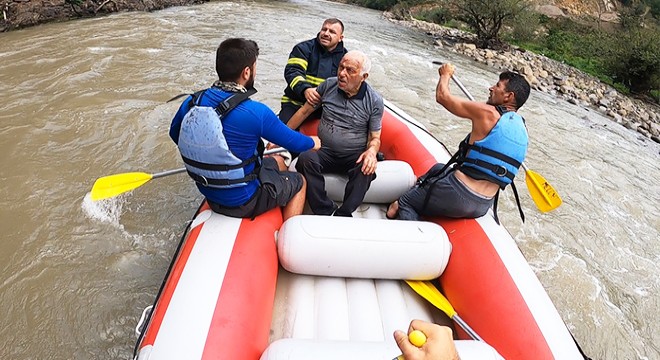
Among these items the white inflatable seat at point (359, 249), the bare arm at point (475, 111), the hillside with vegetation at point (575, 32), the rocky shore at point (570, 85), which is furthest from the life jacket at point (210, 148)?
the hillside with vegetation at point (575, 32)

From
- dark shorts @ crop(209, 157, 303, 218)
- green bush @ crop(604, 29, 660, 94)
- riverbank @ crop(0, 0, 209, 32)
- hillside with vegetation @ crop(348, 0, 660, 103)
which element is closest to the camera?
dark shorts @ crop(209, 157, 303, 218)

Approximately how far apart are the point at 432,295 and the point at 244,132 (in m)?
1.15

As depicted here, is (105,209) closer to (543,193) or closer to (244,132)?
(244,132)

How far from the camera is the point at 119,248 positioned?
2.77 metres

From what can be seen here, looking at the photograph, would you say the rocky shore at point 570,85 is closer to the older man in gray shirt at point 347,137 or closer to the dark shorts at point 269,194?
the older man in gray shirt at point 347,137

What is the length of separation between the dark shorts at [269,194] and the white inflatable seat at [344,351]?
0.76 m

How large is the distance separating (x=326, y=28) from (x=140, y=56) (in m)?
4.89

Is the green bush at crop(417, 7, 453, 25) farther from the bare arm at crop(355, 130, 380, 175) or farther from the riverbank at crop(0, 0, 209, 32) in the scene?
the bare arm at crop(355, 130, 380, 175)

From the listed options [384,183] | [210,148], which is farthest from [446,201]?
[210,148]

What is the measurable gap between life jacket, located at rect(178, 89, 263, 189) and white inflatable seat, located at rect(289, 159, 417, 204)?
0.80 m

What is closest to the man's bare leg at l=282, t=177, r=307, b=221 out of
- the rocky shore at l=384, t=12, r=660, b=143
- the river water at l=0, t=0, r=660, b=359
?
the river water at l=0, t=0, r=660, b=359

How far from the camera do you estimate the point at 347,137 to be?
258cm

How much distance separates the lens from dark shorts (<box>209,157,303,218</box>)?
6.64ft

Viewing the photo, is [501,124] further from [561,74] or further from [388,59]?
[561,74]
